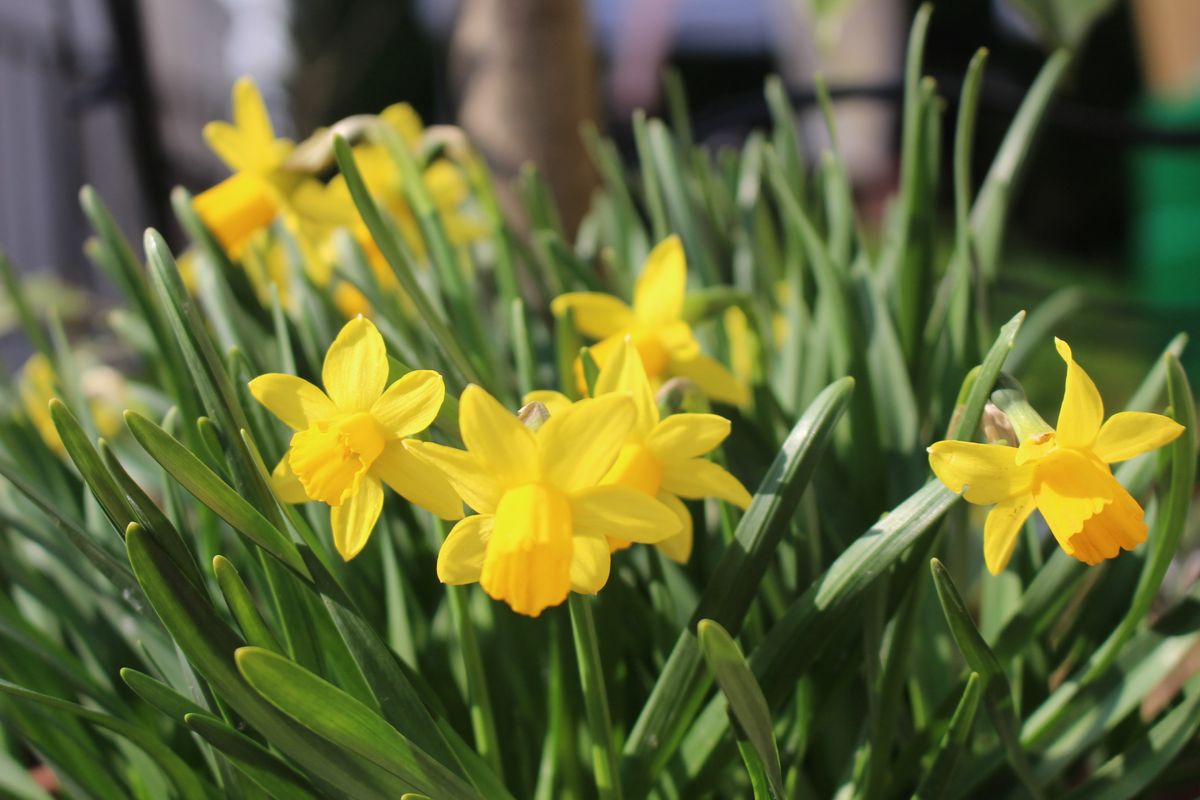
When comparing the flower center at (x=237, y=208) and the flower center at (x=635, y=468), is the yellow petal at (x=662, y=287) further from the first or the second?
the flower center at (x=237, y=208)

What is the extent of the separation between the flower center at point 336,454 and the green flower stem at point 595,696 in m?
0.09

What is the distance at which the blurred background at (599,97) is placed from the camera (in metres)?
1.00

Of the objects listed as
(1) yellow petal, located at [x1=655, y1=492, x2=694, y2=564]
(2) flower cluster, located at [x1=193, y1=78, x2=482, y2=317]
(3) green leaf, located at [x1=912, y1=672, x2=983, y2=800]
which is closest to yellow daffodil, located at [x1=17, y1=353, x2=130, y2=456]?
(2) flower cluster, located at [x1=193, y1=78, x2=482, y2=317]

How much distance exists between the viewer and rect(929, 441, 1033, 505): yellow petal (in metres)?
0.34

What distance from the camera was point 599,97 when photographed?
45.7 inches

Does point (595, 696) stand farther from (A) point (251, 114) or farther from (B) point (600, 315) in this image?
(A) point (251, 114)

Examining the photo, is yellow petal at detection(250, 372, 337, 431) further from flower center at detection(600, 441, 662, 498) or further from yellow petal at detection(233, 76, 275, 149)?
yellow petal at detection(233, 76, 275, 149)

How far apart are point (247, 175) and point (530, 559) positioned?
45 cm

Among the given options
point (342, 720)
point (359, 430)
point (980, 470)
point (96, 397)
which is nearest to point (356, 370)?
point (359, 430)

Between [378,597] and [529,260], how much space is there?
0.29m

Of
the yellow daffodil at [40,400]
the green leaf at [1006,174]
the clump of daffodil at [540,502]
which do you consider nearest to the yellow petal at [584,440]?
the clump of daffodil at [540,502]

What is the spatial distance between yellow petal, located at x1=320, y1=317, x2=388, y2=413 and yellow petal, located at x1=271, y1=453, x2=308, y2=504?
43 mm

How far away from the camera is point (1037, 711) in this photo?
0.47 metres

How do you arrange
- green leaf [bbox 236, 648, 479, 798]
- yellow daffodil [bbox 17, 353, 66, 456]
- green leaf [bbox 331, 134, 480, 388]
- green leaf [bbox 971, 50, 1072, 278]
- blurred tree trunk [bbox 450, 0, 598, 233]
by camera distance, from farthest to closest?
blurred tree trunk [bbox 450, 0, 598, 233] → yellow daffodil [bbox 17, 353, 66, 456] → green leaf [bbox 971, 50, 1072, 278] → green leaf [bbox 331, 134, 480, 388] → green leaf [bbox 236, 648, 479, 798]
